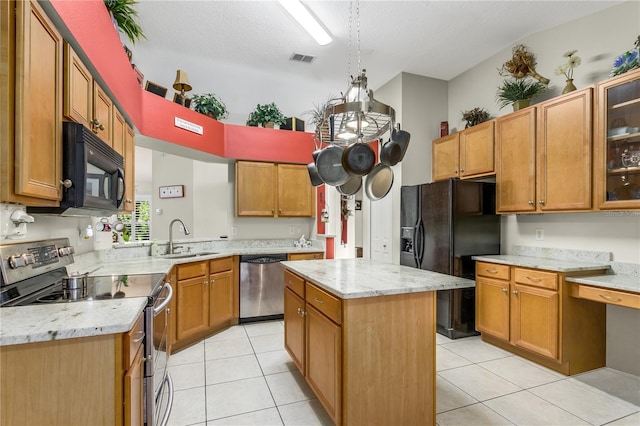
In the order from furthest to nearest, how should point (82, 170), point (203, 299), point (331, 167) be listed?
point (203, 299)
point (331, 167)
point (82, 170)

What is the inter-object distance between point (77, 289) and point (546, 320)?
344 centimetres

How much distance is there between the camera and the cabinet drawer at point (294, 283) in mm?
2384

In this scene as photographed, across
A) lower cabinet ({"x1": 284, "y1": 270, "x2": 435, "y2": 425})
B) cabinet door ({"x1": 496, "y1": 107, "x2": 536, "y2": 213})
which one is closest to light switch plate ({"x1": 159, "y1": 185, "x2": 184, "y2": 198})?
lower cabinet ({"x1": 284, "y1": 270, "x2": 435, "y2": 425})

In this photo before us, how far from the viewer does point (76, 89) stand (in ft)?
5.42

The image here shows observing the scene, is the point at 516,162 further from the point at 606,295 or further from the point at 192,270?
the point at 192,270

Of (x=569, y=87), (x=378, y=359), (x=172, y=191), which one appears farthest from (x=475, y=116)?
(x=172, y=191)

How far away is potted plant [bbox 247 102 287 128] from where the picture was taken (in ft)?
14.4

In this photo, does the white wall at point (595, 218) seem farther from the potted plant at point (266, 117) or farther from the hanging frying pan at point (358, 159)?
the potted plant at point (266, 117)

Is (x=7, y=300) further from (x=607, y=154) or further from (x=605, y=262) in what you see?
(x=605, y=262)

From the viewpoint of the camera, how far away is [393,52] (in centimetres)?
374

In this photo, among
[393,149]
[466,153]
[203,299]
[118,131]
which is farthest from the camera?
[466,153]

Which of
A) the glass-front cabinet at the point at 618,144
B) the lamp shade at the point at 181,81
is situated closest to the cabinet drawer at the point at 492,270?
the glass-front cabinet at the point at 618,144

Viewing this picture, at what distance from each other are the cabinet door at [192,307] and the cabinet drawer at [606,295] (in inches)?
→ 135

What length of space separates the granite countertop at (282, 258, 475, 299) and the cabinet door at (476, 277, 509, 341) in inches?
Answer: 50.8
